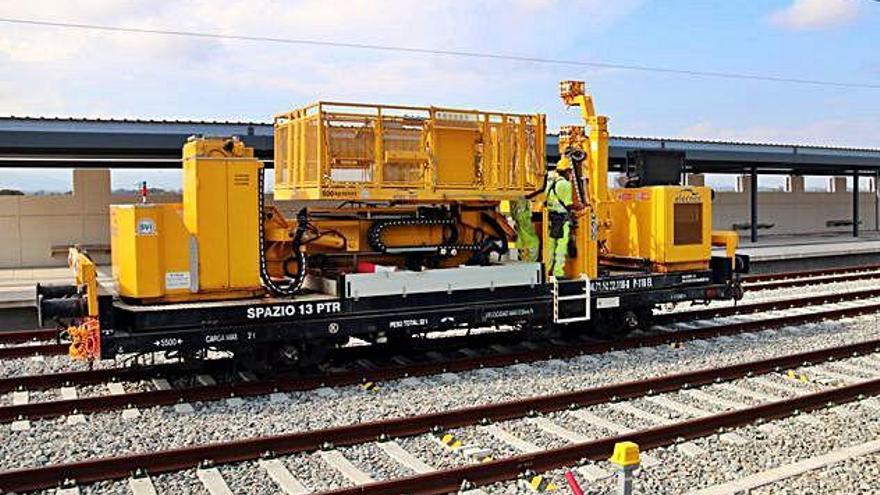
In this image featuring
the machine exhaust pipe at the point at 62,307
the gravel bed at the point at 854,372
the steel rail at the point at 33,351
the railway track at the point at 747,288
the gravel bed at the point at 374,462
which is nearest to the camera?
the gravel bed at the point at 374,462

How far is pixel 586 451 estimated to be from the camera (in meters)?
7.13

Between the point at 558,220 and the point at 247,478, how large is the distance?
20.8 feet

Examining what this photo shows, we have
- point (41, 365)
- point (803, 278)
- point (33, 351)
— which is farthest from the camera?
point (803, 278)

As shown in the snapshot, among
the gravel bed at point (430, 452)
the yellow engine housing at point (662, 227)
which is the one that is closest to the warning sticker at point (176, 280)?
the gravel bed at point (430, 452)

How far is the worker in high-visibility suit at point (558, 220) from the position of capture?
11.6m

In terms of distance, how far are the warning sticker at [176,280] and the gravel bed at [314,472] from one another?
303cm

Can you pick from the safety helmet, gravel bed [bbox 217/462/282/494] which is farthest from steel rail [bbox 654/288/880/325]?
gravel bed [bbox 217/462/282/494]

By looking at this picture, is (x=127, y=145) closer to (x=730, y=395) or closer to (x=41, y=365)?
(x=41, y=365)

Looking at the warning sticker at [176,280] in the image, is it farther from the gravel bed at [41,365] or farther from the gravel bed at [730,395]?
the gravel bed at [730,395]

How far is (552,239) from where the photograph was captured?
38.2ft

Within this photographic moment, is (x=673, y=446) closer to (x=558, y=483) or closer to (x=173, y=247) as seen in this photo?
(x=558, y=483)

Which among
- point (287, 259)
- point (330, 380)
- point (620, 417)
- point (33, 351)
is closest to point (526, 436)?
point (620, 417)

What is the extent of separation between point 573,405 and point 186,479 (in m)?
4.15

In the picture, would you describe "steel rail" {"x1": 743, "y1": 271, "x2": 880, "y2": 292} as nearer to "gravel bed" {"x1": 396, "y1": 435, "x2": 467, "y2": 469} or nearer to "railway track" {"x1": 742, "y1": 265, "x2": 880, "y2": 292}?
"railway track" {"x1": 742, "y1": 265, "x2": 880, "y2": 292}
